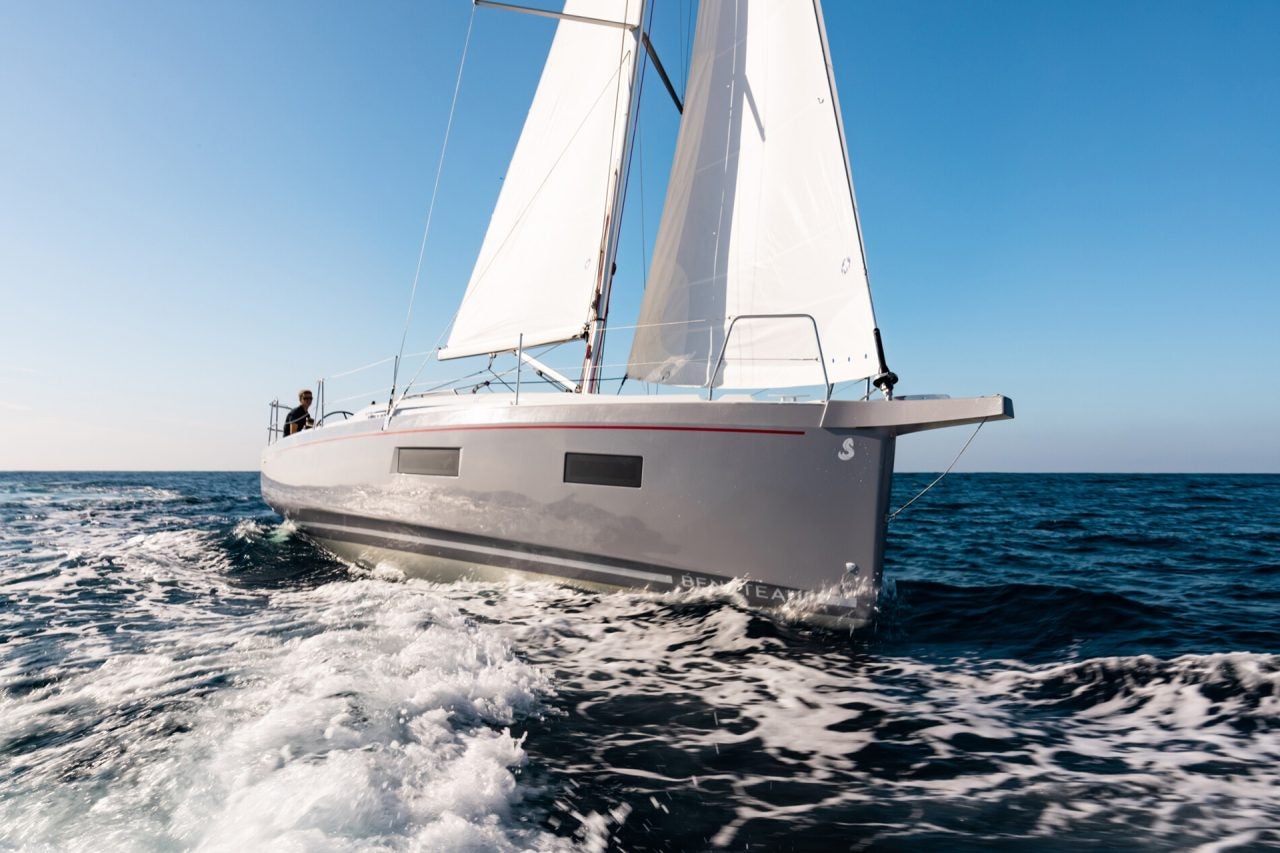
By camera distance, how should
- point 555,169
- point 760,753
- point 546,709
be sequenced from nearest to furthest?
point 760,753, point 546,709, point 555,169

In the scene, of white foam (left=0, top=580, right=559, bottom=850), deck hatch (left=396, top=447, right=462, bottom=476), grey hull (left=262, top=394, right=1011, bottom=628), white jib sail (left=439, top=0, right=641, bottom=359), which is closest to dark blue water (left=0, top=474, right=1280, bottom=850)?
white foam (left=0, top=580, right=559, bottom=850)

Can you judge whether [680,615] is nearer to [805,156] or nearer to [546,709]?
[546,709]

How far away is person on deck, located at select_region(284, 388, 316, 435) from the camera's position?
1012cm

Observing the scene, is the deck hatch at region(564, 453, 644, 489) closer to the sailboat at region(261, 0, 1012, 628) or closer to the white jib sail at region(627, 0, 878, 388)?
the sailboat at region(261, 0, 1012, 628)

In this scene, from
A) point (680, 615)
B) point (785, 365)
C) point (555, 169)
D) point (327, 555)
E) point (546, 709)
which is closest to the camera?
point (546, 709)

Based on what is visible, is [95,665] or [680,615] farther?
[680,615]

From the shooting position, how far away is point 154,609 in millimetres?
5426

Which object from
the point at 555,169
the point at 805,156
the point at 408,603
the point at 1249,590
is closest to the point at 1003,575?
the point at 1249,590

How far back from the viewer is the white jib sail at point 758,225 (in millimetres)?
5207

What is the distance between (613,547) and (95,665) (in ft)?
11.5

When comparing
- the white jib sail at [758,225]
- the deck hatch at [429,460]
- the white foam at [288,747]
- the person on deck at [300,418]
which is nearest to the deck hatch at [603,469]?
the white jib sail at [758,225]

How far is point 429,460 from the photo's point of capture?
6.31 m

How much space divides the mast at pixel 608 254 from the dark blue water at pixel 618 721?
2386mm

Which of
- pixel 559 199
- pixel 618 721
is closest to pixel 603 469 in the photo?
pixel 618 721
